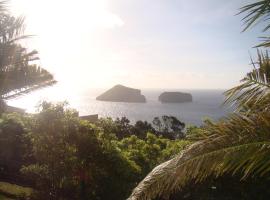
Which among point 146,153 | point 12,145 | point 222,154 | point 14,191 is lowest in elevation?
point 14,191

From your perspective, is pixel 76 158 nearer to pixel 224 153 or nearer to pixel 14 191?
pixel 14 191

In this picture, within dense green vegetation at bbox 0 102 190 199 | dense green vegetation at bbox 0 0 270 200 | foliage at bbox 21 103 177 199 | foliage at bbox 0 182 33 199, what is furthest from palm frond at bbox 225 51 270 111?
foliage at bbox 0 182 33 199

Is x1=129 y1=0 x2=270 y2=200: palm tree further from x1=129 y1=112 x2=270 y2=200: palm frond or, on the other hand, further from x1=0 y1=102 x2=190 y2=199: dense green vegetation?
x1=0 y1=102 x2=190 y2=199: dense green vegetation

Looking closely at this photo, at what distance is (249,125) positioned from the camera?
382cm

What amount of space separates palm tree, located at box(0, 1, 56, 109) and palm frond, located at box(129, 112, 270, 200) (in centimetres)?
636

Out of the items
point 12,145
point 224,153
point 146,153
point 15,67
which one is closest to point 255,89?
point 224,153

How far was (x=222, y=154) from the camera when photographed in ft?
12.2

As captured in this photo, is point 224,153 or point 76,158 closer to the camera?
point 224,153

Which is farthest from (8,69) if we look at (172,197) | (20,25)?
(172,197)

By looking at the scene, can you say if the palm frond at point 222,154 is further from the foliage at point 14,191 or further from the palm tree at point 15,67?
the foliage at point 14,191

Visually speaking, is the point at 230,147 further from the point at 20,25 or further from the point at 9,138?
the point at 9,138

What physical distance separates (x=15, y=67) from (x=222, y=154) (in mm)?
7609

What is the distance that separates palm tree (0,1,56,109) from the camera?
360 inches

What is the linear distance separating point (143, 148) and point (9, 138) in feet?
21.7
